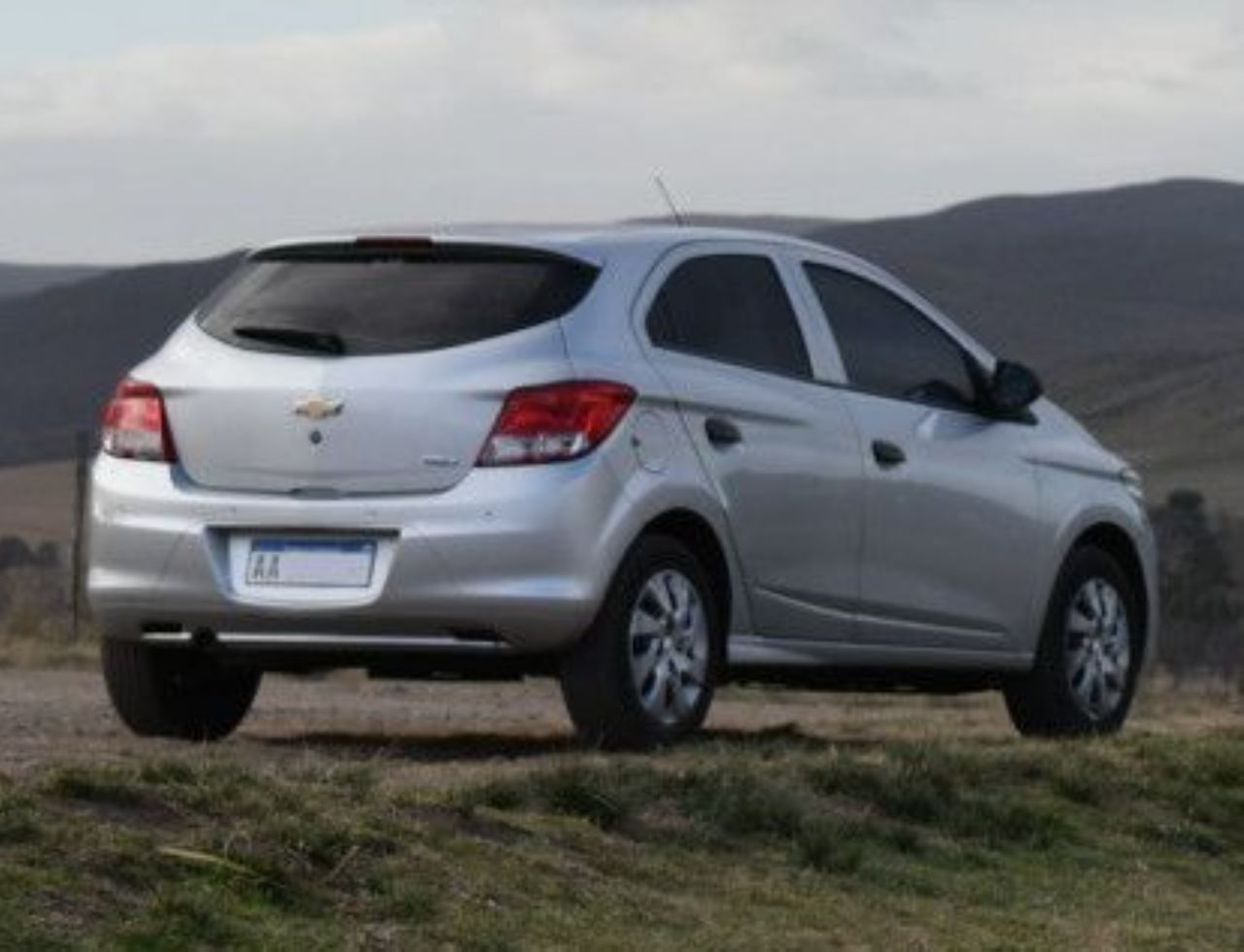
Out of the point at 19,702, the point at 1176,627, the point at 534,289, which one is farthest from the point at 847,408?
the point at 1176,627

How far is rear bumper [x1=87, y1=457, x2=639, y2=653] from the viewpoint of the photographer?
441 inches

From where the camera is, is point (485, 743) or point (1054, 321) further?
point (1054, 321)

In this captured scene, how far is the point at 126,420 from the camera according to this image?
38.8 ft

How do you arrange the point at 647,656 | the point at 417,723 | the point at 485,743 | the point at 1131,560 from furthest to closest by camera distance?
1. the point at 1131,560
2. the point at 417,723
3. the point at 485,743
4. the point at 647,656

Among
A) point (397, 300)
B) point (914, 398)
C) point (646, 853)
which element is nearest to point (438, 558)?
point (397, 300)

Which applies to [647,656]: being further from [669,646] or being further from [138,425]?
[138,425]

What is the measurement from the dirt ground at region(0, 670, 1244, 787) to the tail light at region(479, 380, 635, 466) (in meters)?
0.86

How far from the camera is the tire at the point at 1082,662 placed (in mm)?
13453

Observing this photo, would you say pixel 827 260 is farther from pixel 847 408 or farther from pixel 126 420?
pixel 126 420

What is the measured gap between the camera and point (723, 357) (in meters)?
12.2

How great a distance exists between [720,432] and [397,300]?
1.05 meters

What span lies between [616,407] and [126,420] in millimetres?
1500

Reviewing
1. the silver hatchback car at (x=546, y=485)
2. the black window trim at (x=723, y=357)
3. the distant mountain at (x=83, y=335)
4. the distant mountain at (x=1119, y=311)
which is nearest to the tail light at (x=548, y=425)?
the silver hatchback car at (x=546, y=485)

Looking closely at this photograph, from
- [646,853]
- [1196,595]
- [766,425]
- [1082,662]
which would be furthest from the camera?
[1196,595]
